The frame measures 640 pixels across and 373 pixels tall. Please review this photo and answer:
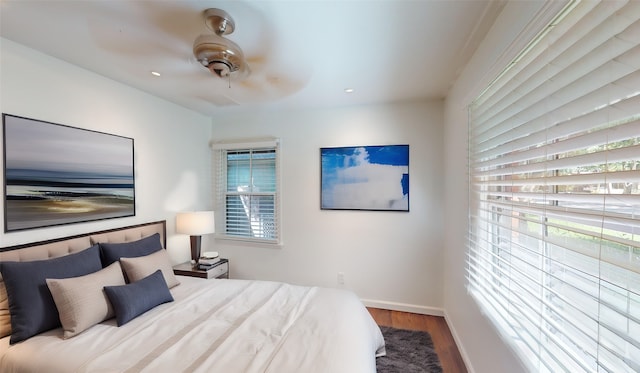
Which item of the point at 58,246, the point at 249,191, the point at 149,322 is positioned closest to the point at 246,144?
the point at 249,191

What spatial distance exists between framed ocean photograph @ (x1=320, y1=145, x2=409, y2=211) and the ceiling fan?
1783 millimetres

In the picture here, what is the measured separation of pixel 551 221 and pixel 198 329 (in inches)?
79.3

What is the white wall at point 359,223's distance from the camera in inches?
118

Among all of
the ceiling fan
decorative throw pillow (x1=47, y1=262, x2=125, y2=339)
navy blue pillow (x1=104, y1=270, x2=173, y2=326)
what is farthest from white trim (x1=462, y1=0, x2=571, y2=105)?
decorative throw pillow (x1=47, y1=262, x2=125, y2=339)

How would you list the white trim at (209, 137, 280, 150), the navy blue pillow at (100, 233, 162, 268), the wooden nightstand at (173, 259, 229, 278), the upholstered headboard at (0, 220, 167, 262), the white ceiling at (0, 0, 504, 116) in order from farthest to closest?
the white trim at (209, 137, 280, 150)
the wooden nightstand at (173, 259, 229, 278)
the navy blue pillow at (100, 233, 162, 268)
the upholstered headboard at (0, 220, 167, 262)
the white ceiling at (0, 0, 504, 116)

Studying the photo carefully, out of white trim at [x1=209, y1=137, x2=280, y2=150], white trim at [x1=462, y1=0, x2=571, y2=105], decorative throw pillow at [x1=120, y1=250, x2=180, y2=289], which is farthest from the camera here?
white trim at [x1=209, y1=137, x2=280, y2=150]

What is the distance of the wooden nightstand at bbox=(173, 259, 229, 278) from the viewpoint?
288 centimetres

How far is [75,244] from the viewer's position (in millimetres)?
2061

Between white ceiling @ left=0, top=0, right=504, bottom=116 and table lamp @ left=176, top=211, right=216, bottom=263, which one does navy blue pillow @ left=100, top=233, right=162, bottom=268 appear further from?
white ceiling @ left=0, top=0, right=504, bottom=116

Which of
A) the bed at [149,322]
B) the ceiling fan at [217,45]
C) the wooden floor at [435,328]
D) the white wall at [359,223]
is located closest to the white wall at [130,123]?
the bed at [149,322]

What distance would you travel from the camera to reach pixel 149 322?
1688 millimetres

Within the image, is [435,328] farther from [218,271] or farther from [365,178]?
[218,271]

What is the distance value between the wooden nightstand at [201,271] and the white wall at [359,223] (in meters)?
0.43

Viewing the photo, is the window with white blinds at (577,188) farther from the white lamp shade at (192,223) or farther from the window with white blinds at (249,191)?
the white lamp shade at (192,223)
